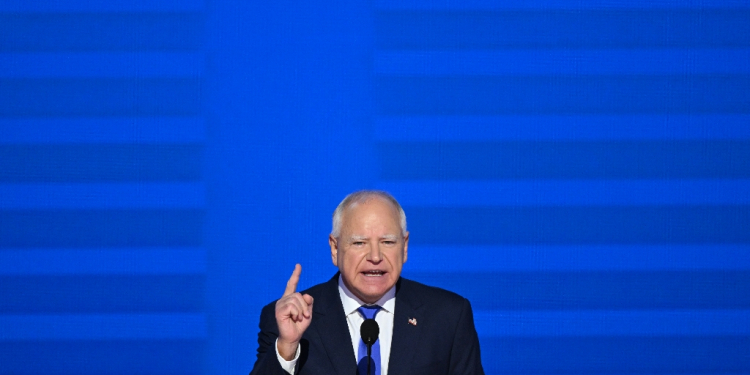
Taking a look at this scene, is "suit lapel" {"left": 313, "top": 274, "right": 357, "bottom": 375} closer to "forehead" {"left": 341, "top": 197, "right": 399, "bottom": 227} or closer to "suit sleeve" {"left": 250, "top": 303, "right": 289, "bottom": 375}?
"suit sleeve" {"left": 250, "top": 303, "right": 289, "bottom": 375}

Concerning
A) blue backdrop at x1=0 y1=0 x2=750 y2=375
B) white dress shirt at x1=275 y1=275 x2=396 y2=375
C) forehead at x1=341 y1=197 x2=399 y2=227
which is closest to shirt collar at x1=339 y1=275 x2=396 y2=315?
white dress shirt at x1=275 y1=275 x2=396 y2=375

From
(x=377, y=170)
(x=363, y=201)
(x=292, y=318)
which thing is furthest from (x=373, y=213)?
(x=377, y=170)

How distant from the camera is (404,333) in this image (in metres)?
2.09

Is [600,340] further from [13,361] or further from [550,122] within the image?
[13,361]

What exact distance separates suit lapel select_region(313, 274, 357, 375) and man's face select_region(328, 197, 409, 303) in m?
0.10

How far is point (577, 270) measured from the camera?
9.45 feet

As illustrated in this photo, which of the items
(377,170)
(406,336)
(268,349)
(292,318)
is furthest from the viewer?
(377,170)

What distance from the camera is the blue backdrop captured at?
2822 millimetres

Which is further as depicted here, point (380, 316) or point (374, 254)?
point (380, 316)

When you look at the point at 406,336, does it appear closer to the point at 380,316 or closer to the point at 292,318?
the point at 380,316

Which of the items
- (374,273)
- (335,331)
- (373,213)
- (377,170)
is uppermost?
(377,170)

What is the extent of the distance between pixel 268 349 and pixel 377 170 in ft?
3.33

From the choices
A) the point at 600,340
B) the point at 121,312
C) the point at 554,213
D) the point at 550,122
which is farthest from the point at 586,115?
the point at 121,312

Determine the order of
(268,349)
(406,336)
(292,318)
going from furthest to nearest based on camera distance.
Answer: (406,336), (268,349), (292,318)
